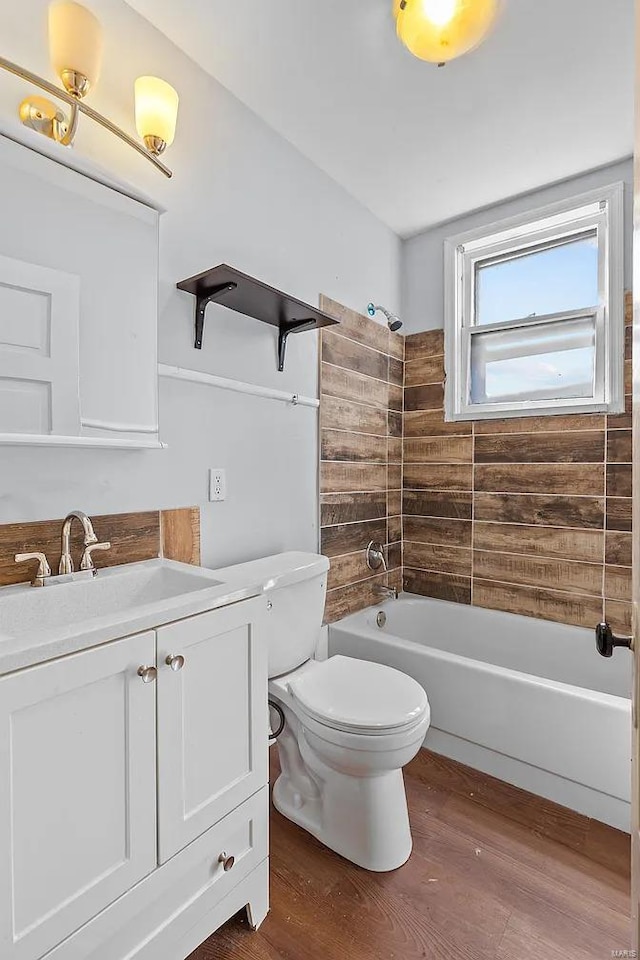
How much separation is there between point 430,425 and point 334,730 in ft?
5.86

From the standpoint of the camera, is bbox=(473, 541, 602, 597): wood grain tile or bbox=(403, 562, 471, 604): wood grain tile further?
bbox=(403, 562, 471, 604): wood grain tile

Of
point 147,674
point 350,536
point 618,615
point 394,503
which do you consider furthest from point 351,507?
point 147,674

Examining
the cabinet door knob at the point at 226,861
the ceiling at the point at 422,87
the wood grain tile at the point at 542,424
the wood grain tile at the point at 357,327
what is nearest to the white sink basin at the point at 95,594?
the cabinet door knob at the point at 226,861

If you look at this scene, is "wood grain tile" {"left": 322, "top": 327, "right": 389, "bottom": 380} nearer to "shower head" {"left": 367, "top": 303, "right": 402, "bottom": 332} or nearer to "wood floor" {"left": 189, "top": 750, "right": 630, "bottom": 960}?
"shower head" {"left": 367, "top": 303, "right": 402, "bottom": 332}

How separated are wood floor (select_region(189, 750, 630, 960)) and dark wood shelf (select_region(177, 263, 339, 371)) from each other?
168 cm

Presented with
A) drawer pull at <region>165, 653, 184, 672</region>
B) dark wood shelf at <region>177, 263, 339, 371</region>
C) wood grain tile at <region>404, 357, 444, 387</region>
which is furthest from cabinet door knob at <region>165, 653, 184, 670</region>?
wood grain tile at <region>404, 357, 444, 387</region>

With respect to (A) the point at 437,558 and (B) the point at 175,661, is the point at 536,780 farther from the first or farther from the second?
(B) the point at 175,661

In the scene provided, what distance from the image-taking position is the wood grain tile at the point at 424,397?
2705 millimetres

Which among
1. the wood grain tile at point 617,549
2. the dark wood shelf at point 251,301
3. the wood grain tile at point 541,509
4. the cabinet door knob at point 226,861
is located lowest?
the cabinet door knob at point 226,861

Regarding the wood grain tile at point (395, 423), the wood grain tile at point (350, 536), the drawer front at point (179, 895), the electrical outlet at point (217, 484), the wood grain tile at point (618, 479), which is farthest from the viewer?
the wood grain tile at point (395, 423)

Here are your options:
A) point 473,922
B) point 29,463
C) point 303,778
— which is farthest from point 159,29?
point 473,922

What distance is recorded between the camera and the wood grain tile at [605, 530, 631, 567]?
2178mm

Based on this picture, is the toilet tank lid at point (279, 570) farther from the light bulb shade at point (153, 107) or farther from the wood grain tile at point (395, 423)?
the light bulb shade at point (153, 107)

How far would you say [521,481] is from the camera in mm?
2443
